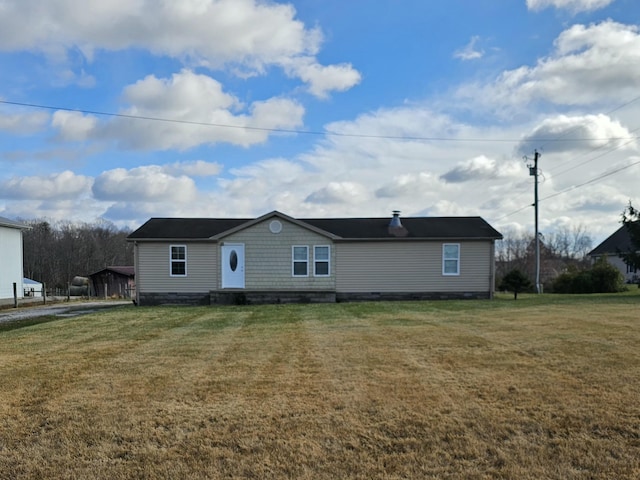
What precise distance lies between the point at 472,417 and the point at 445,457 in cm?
84

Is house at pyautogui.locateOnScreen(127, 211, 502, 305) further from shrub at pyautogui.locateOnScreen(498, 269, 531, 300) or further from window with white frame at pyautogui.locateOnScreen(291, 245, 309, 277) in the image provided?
shrub at pyautogui.locateOnScreen(498, 269, 531, 300)

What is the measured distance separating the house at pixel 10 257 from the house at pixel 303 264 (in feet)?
35.5

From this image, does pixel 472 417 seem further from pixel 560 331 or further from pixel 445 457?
pixel 560 331

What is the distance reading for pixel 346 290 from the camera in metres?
19.7

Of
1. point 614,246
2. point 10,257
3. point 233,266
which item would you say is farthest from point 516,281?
point 614,246

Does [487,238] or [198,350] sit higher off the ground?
[487,238]

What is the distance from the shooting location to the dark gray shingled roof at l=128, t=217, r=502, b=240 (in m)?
19.6

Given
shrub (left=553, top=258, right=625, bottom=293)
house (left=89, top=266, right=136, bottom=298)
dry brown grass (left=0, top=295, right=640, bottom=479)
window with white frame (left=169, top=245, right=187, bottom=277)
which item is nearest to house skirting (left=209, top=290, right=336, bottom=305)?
window with white frame (left=169, top=245, right=187, bottom=277)

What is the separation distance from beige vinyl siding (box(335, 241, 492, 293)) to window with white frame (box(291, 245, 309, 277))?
143 centimetres

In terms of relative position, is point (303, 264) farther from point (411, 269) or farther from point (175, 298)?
point (175, 298)

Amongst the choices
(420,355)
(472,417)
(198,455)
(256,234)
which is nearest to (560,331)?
(420,355)

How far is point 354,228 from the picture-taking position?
2055cm

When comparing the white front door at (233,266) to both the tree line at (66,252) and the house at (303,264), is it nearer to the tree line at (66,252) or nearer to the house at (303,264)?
the house at (303,264)

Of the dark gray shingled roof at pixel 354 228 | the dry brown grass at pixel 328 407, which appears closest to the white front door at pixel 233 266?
the dark gray shingled roof at pixel 354 228
